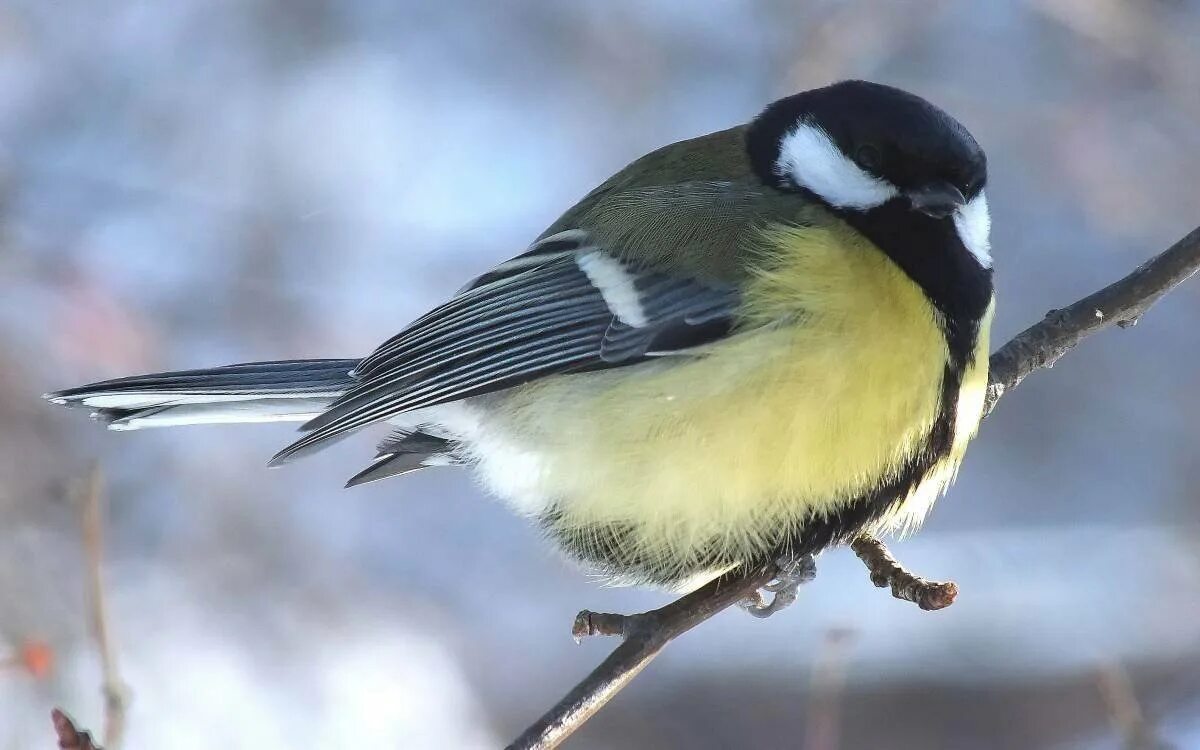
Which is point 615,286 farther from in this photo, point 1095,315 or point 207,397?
point 1095,315

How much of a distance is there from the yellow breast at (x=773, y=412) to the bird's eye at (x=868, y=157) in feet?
0.34

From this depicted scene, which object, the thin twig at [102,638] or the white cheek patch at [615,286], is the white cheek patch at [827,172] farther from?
the thin twig at [102,638]

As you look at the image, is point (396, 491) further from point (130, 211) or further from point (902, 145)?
point (902, 145)

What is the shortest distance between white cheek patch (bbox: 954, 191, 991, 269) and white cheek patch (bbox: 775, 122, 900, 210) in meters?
0.11

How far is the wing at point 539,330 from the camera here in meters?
1.74

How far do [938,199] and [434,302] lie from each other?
261 cm

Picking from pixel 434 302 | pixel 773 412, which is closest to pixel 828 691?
pixel 773 412

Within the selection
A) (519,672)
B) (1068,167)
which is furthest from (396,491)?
(1068,167)

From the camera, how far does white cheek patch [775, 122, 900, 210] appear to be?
5.67 ft

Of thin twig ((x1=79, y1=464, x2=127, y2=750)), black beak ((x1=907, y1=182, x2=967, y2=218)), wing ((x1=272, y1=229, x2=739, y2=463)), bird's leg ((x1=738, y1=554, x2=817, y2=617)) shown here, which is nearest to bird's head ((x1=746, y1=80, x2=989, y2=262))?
black beak ((x1=907, y1=182, x2=967, y2=218))

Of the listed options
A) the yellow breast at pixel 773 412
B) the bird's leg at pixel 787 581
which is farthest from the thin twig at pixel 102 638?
the bird's leg at pixel 787 581

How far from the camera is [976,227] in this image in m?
1.74

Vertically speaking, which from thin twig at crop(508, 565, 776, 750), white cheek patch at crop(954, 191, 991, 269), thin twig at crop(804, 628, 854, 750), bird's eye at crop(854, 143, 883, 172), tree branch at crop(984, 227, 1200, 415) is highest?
bird's eye at crop(854, 143, 883, 172)

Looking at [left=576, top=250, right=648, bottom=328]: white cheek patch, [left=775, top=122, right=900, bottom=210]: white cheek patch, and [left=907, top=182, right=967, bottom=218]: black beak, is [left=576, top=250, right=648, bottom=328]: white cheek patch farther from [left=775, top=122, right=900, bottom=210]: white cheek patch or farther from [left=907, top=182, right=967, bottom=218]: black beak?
[left=907, top=182, right=967, bottom=218]: black beak
